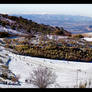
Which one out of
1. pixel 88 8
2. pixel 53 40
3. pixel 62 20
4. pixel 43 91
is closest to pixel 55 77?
pixel 43 91

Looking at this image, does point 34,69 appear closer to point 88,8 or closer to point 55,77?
point 55,77

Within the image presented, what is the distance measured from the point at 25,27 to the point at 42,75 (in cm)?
132

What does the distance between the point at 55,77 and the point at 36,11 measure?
176cm

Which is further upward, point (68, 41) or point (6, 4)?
point (6, 4)

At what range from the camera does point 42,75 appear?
5887 mm

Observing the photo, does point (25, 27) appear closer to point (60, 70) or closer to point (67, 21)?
point (67, 21)

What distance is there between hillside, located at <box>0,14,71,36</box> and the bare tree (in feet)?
3.17

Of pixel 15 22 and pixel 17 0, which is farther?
pixel 15 22

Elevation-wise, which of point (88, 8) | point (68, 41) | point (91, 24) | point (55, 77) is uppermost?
point (88, 8)

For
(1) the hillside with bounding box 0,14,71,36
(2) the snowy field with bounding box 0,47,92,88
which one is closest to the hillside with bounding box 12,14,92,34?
(1) the hillside with bounding box 0,14,71,36

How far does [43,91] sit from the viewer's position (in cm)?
593

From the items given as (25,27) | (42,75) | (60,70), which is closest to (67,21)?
(25,27)

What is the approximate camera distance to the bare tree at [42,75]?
19.2ft

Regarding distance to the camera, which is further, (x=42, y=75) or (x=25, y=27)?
(x=25, y=27)
